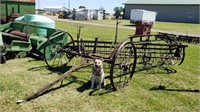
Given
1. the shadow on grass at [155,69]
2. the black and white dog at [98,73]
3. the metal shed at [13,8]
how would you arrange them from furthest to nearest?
the metal shed at [13,8] → the shadow on grass at [155,69] → the black and white dog at [98,73]

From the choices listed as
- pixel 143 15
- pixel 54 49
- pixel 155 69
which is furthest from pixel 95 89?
pixel 143 15

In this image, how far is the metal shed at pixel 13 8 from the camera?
11.0 meters

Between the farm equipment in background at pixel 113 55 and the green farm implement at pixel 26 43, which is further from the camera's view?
the green farm implement at pixel 26 43

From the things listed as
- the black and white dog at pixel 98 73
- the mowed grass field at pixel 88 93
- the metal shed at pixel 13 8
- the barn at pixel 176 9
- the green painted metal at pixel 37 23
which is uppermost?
the barn at pixel 176 9

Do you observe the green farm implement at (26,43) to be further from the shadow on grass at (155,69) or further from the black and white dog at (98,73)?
the shadow on grass at (155,69)

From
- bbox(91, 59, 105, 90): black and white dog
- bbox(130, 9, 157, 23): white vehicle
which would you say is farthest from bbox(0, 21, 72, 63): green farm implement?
bbox(130, 9, 157, 23): white vehicle

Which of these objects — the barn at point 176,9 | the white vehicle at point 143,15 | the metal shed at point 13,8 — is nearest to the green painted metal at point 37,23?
the metal shed at point 13,8

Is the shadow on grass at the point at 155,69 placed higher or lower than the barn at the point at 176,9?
lower

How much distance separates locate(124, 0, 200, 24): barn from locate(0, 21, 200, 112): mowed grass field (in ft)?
136

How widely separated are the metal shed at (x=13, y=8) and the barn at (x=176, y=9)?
1530 inches

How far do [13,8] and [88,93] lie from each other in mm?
7927

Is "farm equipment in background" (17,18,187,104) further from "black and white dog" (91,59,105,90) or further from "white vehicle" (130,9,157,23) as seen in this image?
"white vehicle" (130,9,157,23)

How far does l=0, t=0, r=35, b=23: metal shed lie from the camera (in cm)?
1097

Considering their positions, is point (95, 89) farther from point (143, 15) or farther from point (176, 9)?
point (176, 9)
